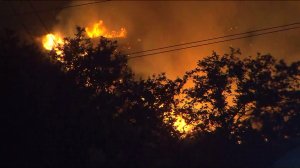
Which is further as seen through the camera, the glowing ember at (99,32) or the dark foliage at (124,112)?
the glowing ember at (99,32)

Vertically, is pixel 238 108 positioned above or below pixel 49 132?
above

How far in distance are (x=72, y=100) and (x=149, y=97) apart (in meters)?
7.88

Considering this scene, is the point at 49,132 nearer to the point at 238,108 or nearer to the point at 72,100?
the point at 72,100

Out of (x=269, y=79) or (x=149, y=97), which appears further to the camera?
(x=269, y=79)

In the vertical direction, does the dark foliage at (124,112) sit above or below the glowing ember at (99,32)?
below

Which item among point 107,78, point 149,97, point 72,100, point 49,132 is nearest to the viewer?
point 49,132

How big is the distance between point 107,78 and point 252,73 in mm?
10389

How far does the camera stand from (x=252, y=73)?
2928 centimetres

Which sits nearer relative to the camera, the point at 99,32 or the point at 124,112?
the point at 124,112

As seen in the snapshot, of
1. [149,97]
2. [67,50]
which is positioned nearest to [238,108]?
[149,97]

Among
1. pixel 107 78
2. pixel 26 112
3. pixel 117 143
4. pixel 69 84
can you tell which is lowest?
pixel 117 143

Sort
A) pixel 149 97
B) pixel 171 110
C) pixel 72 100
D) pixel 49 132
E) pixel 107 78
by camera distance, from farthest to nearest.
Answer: pixel 171 110 → pixel 149 97 → pixel 107 78 → pixel 72 100 → pixel 49 132

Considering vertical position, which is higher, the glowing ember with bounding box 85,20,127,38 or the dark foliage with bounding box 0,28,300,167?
the glowing ember with bounding box 85,20,127,38

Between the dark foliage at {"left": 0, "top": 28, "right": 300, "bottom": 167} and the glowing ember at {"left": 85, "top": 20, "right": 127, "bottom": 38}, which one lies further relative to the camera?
the glowing ember at {"left": 85, "top": 20, "right": 127, "bottom": 38}
